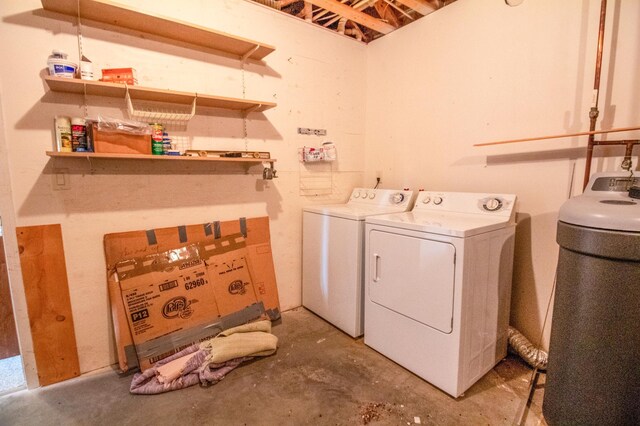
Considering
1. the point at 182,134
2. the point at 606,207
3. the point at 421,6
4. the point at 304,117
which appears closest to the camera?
the point at 606,207

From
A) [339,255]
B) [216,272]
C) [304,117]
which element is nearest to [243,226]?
[216,272]

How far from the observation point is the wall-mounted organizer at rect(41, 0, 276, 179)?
5.37ft

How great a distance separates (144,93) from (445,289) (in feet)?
6.91

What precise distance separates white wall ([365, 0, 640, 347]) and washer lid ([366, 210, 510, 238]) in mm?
344

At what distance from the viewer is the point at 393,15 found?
2.66 metres

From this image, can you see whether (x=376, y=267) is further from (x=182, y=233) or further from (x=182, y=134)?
(x=182, y=134)

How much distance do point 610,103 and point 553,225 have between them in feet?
2.42

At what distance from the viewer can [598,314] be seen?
3.78ft

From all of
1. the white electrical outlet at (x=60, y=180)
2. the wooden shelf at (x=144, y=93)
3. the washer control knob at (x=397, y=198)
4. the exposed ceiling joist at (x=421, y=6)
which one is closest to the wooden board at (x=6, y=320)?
the white electrical outlet at (x=60, y=180)

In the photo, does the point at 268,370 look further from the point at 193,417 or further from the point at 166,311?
the point at 166,311

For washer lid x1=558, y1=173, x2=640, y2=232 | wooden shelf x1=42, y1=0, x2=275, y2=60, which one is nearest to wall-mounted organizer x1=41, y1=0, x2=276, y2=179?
wooden shelf x1=42, y1=0, x2=275, y2=60

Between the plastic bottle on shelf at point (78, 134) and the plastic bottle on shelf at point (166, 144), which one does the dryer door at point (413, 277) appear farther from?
the plastic bottle on shelf at point (78, 134)

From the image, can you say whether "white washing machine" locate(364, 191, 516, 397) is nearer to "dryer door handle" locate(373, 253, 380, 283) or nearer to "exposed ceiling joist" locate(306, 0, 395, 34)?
"dryer door handle" locate(373, 253, 380, 283)

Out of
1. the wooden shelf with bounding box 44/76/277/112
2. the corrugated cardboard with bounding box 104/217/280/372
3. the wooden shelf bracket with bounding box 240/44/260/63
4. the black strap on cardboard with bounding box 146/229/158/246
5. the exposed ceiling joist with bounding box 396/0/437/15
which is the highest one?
the exposed ceiling joist with bounding box 396/0/437/15
